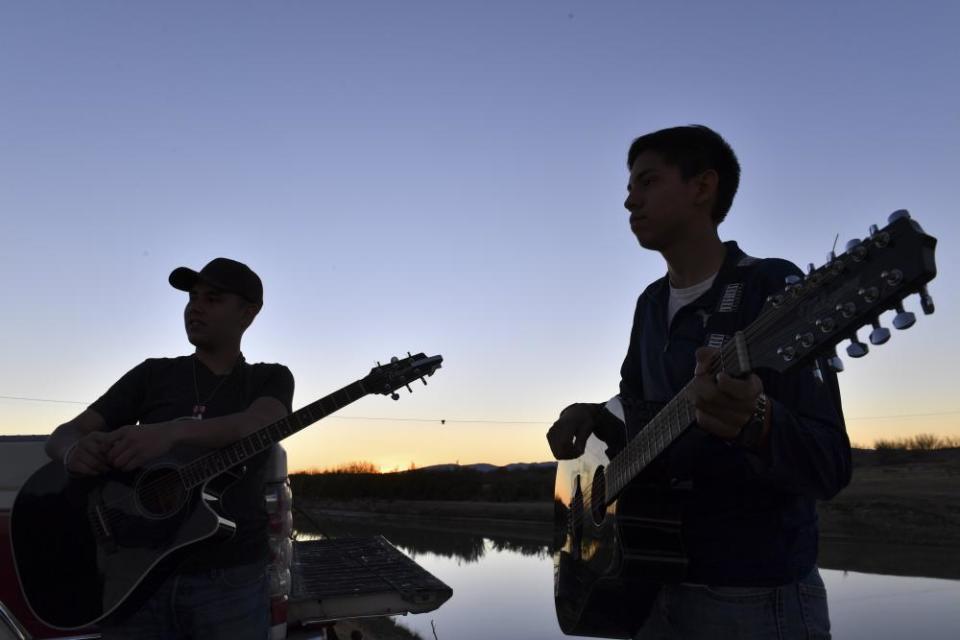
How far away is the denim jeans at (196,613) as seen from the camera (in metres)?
2.94

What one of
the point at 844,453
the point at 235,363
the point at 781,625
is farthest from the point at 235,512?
the point at 844,453

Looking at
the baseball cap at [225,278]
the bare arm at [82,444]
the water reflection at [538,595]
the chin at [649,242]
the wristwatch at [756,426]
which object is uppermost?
the baseball cap at [225,278]

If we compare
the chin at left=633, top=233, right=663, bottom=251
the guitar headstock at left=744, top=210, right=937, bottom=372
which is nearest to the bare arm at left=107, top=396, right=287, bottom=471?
the chin at left=633, top=233, right=663, bottom=251

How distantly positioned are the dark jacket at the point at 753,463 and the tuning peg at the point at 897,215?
41 cm

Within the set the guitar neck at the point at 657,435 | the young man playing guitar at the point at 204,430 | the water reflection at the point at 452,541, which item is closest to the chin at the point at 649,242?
the guitar neck at the point at 657,435

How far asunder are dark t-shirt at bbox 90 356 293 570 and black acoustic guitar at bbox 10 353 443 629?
0.10 m

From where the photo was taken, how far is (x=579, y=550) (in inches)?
110

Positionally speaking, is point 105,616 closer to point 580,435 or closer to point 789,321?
point 580,435

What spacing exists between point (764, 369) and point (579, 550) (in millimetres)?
1219

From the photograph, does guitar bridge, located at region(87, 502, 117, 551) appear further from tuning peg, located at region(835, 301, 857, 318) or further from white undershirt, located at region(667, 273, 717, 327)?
tuning peg, located at region(835, 301, 857, 318)

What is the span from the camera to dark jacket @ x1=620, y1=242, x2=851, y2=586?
67.4 inches

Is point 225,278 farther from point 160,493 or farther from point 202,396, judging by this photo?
point 160,493

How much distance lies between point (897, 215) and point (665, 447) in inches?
34.7

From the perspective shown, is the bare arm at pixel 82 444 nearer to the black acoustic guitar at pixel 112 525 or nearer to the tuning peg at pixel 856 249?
the black acoustic guitar at pixel 112 525
